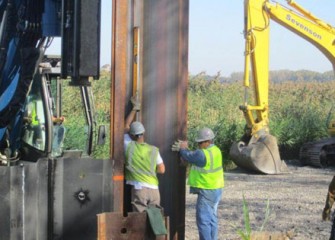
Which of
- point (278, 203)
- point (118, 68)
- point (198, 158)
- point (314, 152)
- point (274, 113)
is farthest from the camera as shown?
point (274, 113)

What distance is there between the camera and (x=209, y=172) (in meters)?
7.39

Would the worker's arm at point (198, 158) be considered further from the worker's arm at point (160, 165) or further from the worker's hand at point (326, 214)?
the worker's hand at point (326, 214)

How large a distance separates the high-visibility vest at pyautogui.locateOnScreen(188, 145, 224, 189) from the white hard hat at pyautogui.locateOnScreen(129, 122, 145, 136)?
239 centimetres

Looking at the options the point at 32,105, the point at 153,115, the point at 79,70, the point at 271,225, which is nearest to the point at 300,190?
the point at 271,225

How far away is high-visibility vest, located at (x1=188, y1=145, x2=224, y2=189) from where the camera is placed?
289 inches

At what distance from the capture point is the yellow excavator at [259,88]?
52.0 ft

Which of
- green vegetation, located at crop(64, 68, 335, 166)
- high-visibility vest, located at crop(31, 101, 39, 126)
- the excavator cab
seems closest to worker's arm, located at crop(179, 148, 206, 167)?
the excavator cab

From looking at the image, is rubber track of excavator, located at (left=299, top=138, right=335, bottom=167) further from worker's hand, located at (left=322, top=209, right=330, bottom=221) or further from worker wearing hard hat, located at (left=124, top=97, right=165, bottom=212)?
worker wearing hard hat, located at (left=124, top=97, right=165, bottom=212)

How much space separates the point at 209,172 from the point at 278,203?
4.79m

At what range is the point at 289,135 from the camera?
66.9ft

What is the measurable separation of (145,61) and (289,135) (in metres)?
16.4

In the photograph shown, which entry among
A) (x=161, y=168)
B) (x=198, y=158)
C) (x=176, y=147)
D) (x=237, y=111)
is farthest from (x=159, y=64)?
(x=237, y=111)

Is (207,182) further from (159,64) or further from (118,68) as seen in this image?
(118,68)

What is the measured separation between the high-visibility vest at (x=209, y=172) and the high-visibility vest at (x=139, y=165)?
1.13 meters
